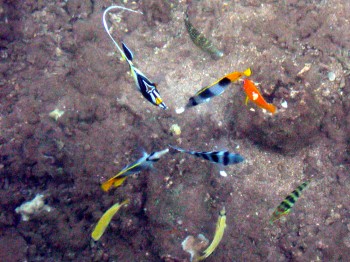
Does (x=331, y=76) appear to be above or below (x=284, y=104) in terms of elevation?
above

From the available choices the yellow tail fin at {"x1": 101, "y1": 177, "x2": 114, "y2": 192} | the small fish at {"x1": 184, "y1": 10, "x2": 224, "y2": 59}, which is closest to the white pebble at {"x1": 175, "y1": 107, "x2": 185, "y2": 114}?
the small fish at {"x1": 184, "y1": 10, "x2": 224, "y2": 59}

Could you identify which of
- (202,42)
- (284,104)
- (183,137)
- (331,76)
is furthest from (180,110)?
(331,76)

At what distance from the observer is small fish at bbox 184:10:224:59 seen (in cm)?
578

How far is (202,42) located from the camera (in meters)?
5.84

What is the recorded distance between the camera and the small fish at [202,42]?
578cm

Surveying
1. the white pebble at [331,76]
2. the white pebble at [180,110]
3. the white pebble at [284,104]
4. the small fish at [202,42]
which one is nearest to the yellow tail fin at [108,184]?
the white pebble at [180,110]

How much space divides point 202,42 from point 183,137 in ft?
6.20

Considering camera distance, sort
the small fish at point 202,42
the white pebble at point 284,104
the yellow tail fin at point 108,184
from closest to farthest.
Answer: the yellow tail fin at point 108,184, the white pebble at point 284,104, the small fish at point 202,42

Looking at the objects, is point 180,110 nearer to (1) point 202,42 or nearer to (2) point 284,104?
(1) point 202,42

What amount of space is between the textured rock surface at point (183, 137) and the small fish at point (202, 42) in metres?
0.18

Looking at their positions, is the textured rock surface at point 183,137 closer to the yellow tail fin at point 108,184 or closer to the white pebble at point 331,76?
the white pebble at point 331,76

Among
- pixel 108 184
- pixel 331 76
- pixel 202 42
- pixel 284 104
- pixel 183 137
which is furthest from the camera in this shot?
pixel 202 42

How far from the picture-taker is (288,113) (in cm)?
505

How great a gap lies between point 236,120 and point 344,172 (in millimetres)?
2256
